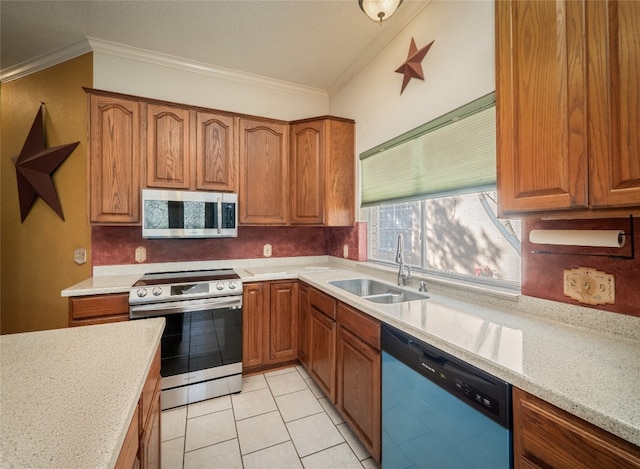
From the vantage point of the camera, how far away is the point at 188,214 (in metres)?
2.45

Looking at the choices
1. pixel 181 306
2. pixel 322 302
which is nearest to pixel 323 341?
pixel 322 302

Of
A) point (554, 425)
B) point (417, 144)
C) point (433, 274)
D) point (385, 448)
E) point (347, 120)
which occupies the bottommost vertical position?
point (385, 448)

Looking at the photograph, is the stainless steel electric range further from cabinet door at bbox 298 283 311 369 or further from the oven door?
cabinet door at bbox 298 283 311 369

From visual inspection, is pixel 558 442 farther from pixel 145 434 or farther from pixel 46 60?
pixel 46 60

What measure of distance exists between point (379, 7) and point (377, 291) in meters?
1.87

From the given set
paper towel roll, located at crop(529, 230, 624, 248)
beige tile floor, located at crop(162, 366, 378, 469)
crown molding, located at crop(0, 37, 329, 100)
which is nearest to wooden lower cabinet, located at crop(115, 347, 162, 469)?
beige tile floor, located at crop(162, 366, 378, 469)

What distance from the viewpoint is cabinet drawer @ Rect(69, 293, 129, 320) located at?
1.99 meters

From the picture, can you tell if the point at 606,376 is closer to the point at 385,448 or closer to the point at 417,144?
the point at 385,448

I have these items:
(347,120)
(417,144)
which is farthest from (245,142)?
(417,144)

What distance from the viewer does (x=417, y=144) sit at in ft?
6.64

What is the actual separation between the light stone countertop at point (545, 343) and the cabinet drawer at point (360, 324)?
0.21ft

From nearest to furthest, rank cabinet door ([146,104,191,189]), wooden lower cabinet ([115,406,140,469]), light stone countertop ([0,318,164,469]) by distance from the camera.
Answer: light stone countertop ([0,318,164,469])
wooden lower cabinet ([115,406,140,469])
cabinet door ([146,104,191,189])

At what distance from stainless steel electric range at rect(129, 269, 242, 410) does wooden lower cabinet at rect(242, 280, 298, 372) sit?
0.14m

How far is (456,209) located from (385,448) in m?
1.49
